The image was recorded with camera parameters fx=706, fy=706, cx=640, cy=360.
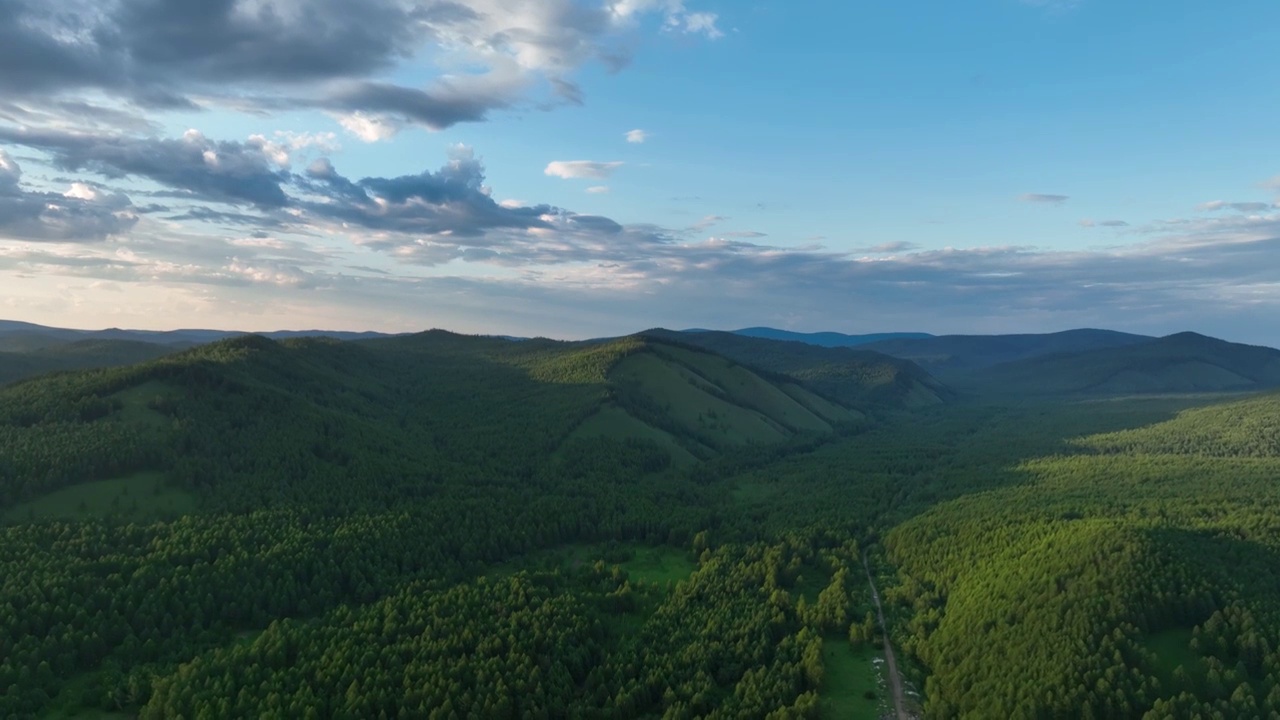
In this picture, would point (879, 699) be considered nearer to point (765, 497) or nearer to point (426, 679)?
point (426, 679)

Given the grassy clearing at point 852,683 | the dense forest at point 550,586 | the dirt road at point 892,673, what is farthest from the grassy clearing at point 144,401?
the dirt road at point 892,673

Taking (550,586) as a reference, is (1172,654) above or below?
above

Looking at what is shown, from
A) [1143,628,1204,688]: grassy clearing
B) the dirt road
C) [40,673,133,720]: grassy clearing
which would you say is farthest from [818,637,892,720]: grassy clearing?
[40,673,133,720]: grassy clearing

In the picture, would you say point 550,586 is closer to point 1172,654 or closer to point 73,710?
point 73,710

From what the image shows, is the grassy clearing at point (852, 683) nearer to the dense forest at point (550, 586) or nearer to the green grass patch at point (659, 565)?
the dense forest at point (550, 586)

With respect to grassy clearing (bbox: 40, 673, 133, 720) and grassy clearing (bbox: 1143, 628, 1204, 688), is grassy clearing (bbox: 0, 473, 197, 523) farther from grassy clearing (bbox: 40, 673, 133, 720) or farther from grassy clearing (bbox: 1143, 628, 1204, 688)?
grassy clearing (bbox: 1143, 628, 1204, 688)

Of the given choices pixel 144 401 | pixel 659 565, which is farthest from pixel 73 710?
pixel 144 401

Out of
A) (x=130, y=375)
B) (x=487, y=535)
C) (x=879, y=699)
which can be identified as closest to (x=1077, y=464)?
(x=879, y=699)
